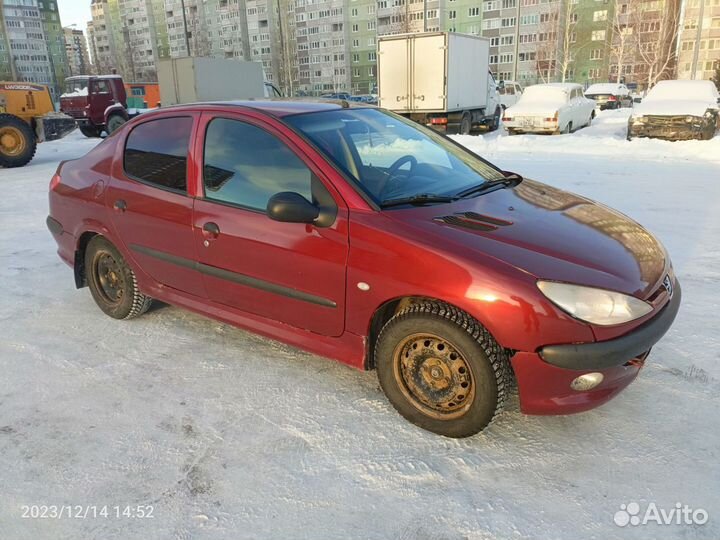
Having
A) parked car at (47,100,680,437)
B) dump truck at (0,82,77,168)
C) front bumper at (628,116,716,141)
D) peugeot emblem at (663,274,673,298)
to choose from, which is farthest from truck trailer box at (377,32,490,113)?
peugeot emblem at (663,274,673,298)

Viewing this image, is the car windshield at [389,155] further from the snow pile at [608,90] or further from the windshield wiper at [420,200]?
the snow pile at [608,90]

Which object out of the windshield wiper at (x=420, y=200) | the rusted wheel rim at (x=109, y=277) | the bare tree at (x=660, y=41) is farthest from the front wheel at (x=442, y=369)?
the bare tree at (x=660, y=41)

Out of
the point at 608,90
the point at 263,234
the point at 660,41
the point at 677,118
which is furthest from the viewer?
the point at 660,41

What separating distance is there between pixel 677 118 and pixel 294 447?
45.6 feet

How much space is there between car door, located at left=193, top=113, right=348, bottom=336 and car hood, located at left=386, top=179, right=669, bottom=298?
0.45 metres

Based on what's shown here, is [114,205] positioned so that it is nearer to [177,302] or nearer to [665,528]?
[177,302]

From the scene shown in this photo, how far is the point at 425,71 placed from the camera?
1684cm

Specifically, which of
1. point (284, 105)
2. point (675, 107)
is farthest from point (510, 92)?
point (284, 105)

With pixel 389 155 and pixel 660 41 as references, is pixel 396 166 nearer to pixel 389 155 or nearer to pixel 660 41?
pixel 389 155

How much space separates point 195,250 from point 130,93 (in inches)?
1520

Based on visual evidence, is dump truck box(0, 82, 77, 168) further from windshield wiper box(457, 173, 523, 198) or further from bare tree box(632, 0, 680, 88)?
bare tree box(632, 0, 680, 88)

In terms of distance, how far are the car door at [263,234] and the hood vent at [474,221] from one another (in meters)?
0.52

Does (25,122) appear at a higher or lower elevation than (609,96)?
higher

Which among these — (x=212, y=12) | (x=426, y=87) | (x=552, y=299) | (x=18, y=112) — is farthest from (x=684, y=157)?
(x=212, y=12)
